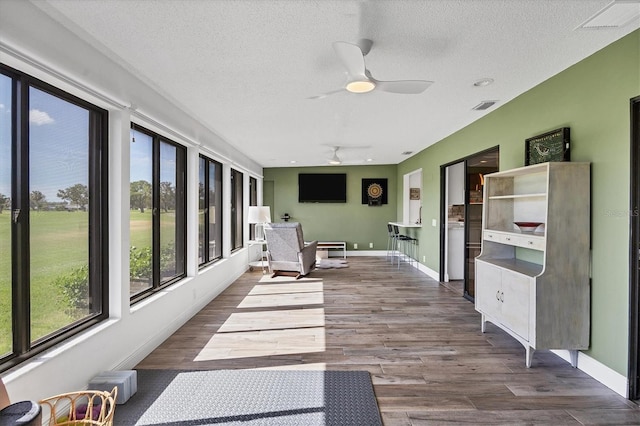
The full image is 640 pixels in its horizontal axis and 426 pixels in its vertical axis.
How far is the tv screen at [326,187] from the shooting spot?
344 inches

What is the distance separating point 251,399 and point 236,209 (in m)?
4.69

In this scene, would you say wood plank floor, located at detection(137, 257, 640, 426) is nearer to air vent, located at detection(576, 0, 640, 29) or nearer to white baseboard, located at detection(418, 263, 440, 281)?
white baseboard, located at detection(418, 263, 440, 281)

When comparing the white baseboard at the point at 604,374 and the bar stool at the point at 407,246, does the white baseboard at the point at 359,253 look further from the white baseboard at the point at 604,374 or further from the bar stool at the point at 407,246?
the white baseboard at the point at 604,374

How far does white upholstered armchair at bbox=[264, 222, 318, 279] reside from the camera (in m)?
5.82

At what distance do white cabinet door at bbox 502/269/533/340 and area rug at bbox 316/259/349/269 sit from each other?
14.6ft

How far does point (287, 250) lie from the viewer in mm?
5992

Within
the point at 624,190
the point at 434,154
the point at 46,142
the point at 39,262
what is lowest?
the point at 39,262

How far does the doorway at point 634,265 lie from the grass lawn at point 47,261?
3918 mm

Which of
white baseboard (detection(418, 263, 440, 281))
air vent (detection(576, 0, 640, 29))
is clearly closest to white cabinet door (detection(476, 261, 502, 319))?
air vent (detection(576, 0, 640, 29))

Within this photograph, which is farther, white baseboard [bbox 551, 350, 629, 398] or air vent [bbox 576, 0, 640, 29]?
white baseboard [bbox 551, 350, 629, 398]

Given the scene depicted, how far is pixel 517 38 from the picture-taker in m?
2.20

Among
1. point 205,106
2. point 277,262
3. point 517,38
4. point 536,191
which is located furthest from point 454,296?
point 205,106

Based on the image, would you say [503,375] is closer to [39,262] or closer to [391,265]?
[39,262]

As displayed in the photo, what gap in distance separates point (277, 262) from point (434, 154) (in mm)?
3613
